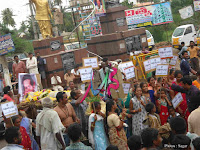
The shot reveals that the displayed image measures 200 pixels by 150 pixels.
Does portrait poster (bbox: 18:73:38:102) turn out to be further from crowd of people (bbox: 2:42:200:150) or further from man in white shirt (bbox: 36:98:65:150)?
man in white shirt (bbox: 36:98:65:150)

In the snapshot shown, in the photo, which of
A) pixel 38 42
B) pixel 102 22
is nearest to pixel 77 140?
pixel 38 42

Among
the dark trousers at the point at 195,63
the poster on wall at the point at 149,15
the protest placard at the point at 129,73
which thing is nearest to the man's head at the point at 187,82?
the protest placard at the point at 129,73

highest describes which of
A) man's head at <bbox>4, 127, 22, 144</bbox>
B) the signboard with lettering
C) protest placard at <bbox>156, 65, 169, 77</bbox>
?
the signboard with lettering

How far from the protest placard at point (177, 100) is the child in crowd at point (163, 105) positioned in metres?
0.30

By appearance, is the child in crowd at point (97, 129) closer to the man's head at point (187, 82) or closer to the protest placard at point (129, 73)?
the man's head at point (187, 82)

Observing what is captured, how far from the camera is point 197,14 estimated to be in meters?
34.7

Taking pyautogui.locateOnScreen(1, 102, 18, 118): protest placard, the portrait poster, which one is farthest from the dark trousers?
pyautogui.locateOnScreen(1, 102, 18, 118): protest placard

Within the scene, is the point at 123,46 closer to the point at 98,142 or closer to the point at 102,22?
the point at 102,22

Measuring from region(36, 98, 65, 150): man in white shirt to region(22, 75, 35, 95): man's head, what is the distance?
311 centimetres

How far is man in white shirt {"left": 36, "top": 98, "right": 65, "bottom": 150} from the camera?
5222mm

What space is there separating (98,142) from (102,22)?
1342cm

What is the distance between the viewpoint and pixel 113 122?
5.63 m

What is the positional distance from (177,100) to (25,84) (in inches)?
164

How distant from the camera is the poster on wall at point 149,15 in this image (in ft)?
93.6
